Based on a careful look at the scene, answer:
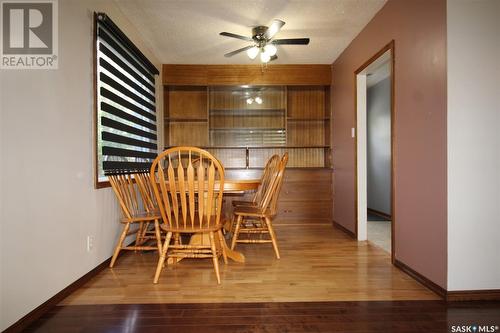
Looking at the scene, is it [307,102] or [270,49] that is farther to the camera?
[307,102]

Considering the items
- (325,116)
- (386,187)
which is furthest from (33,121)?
(386,187)

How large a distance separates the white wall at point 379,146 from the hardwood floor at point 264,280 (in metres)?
2.17

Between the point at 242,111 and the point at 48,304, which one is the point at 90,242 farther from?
the point at 242,111

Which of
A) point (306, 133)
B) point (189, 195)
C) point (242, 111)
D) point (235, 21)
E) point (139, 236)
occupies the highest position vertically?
point (235, 21)

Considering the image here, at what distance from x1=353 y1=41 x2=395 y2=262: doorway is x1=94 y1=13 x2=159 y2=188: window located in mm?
2496

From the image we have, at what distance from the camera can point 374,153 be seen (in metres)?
5.00

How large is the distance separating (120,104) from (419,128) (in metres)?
2.55

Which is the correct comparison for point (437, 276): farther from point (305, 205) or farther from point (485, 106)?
point (305, 205)

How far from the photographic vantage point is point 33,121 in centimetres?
155

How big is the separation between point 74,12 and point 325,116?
11.3ft

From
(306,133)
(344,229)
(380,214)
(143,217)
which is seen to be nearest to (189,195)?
(143,217)

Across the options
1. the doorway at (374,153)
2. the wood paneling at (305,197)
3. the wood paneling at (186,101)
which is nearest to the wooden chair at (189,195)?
the doorway at (374,153)

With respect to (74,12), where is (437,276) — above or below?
below

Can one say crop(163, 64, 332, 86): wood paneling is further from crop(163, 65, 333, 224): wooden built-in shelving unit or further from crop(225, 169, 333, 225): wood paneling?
crop(225, 169, 333, 225): wood paneling
